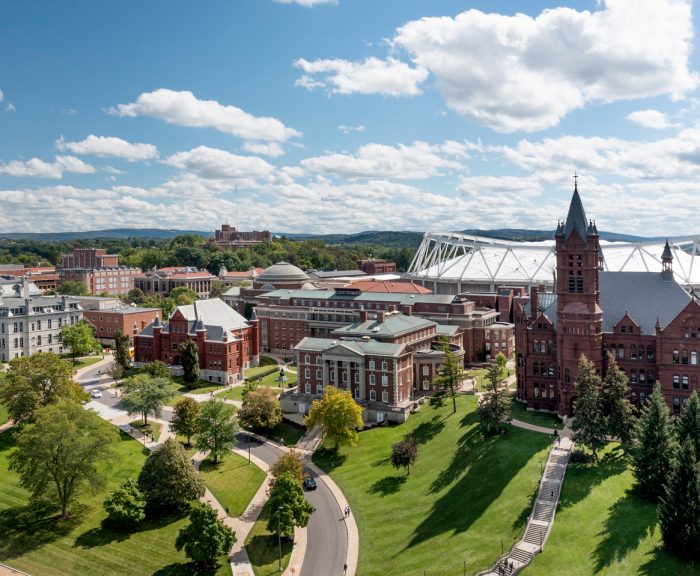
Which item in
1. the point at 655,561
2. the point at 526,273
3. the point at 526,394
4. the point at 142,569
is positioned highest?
the point at 526,273

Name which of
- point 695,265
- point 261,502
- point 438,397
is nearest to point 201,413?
point 261,502

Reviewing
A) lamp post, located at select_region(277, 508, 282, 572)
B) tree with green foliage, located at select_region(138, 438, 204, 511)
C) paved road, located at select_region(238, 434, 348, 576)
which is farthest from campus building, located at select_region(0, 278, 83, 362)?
lamp post, located at select_region(277, 508, 282, 572)

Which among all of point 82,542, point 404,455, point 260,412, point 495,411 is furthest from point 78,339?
point 495,411

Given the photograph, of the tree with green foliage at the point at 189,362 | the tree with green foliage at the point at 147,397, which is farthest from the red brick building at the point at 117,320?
the tree with green foliage at the point at 147,397

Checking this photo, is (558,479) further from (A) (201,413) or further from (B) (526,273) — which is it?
(B) (526,273)

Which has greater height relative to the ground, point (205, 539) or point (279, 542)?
point (205, 539)

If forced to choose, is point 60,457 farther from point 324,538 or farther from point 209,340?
point 209,340

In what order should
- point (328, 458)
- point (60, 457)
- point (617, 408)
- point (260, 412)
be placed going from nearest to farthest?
point (617, 408) < point (60, 457) < point (328, 458) < point (260, 412)
